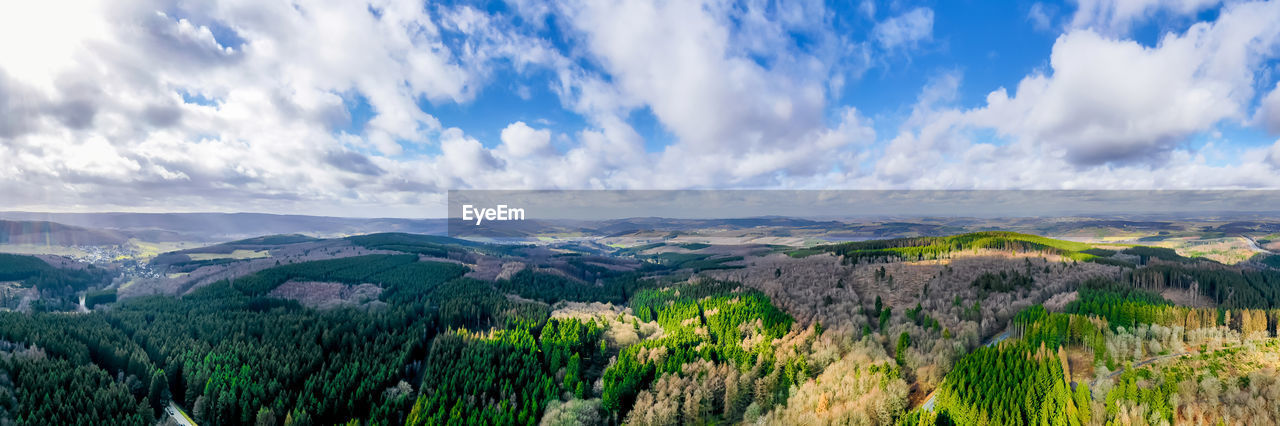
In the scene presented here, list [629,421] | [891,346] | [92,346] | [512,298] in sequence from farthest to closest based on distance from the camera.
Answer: [512,298], [891,346], [92,346], [629,421]

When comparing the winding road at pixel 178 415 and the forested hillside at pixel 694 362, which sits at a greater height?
the forested hillside at pixel 694 362

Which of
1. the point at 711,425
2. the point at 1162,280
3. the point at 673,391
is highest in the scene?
the point at 1162,280

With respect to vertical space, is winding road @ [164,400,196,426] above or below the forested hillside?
below

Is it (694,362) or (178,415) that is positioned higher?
(694,362)

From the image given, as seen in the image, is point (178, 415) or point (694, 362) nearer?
point (178, 415)

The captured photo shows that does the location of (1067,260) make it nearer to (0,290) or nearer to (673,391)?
(673,391)

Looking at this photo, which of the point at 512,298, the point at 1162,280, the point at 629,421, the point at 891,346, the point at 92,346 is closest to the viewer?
the point at 629,421

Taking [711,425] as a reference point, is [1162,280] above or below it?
above

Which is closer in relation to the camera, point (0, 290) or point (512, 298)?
point (512, 298)

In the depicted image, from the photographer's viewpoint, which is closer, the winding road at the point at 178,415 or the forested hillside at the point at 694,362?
the forested hillside at the point at 694,362

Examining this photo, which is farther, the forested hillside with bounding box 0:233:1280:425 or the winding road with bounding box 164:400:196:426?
the winding road with bounding box 164:400:196:426

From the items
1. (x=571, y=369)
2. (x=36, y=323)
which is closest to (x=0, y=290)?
(x=36, y=323)
